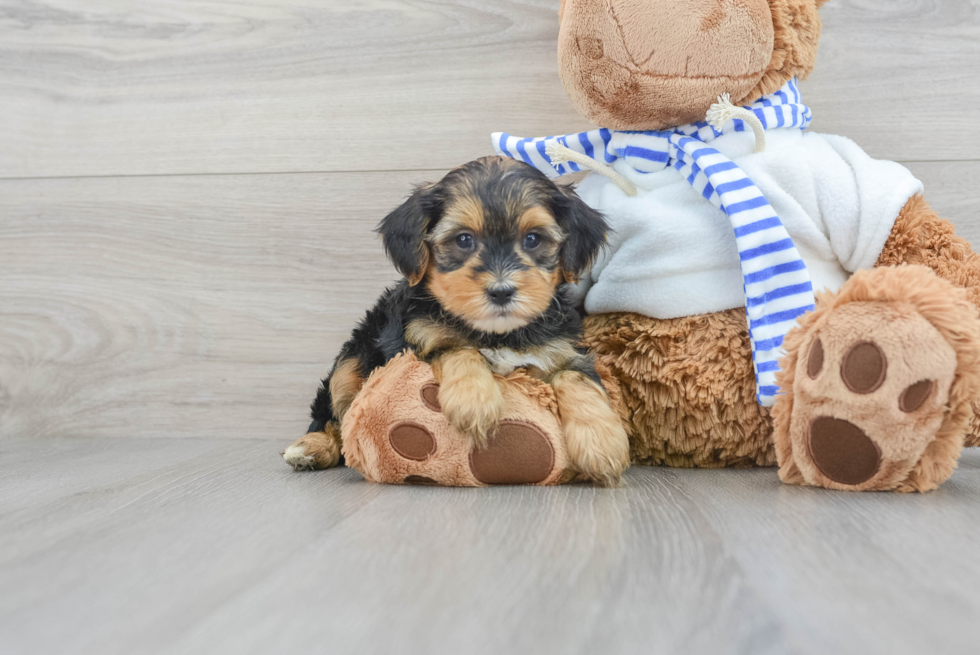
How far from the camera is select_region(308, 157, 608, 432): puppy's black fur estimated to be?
1.40 m

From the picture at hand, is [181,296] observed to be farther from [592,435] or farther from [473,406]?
[592,435]

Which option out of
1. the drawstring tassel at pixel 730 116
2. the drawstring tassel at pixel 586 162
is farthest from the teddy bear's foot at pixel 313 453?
the drawstring tassel at pixel 730 116

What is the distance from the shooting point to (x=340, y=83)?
7.14 feet

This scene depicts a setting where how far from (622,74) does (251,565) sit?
113 cm

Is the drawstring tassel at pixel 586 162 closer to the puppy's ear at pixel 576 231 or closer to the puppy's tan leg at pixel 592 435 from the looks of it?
the puppy's ear at pixel 576 231

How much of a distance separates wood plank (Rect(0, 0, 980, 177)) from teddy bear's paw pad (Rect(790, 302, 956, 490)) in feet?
3.36

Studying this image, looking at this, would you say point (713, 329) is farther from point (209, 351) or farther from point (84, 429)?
point (84, 429)

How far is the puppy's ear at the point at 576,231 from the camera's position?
4.87 ft

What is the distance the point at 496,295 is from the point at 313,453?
0.68 m

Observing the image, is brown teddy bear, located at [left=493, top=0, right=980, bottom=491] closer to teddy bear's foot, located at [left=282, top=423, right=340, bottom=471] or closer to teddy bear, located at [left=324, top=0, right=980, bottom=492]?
teddy bear, located at [left=324, top=0, right=980, bottom=492]

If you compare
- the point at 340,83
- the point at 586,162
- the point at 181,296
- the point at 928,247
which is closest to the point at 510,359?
the point at 586,162

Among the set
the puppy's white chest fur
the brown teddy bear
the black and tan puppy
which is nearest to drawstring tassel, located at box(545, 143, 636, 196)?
the brown teddy bear

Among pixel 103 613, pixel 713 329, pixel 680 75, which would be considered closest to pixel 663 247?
pixel 713 329

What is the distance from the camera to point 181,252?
2258 millimetres
